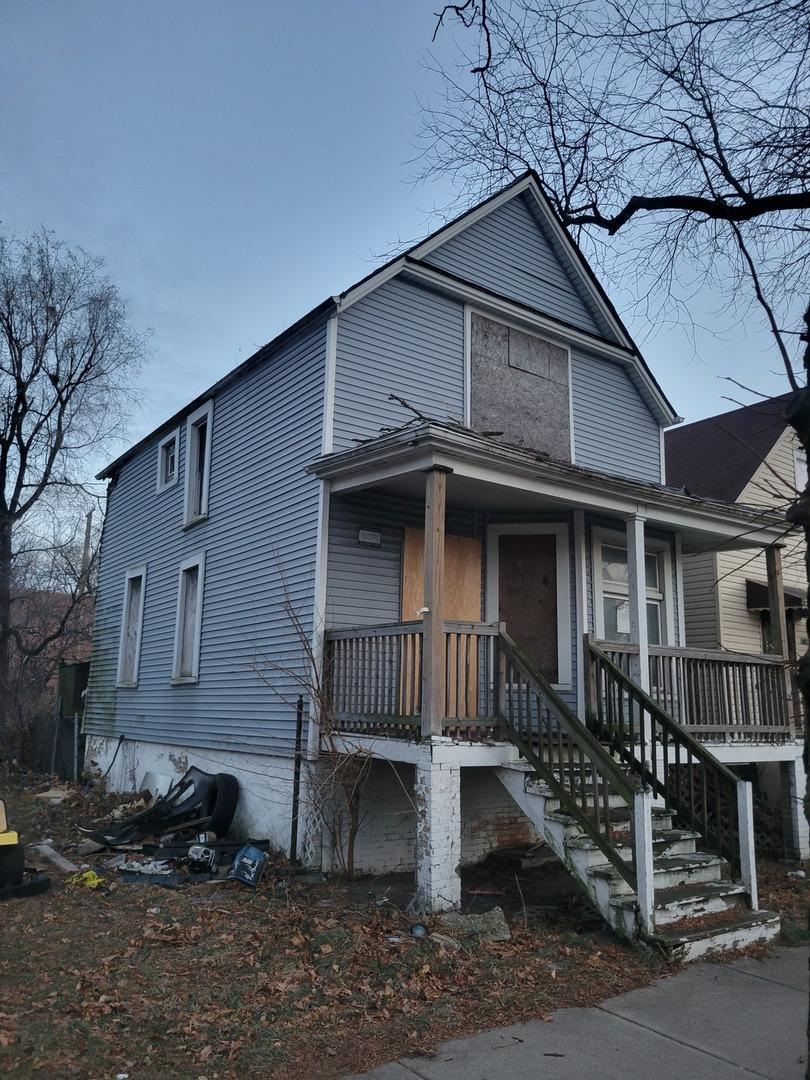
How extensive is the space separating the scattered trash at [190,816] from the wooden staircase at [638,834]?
3.99 metres

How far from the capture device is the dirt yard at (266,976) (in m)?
4.66

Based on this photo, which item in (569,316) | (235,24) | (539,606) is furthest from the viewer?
(569,316)

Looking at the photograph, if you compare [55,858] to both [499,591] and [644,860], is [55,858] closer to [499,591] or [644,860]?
[499,591]

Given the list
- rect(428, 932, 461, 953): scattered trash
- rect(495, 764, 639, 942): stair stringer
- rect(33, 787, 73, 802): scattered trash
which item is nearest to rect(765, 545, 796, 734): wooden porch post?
rect(495, 764, 639, 942): stair stringer

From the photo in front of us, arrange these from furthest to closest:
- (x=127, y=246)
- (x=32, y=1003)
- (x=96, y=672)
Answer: (x=127, y=246) < (x=96, y=672) < (x=32, y=1003)

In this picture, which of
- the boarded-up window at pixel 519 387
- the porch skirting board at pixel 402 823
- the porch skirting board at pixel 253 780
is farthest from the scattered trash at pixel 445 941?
the boarded-up window at pixel 519 387

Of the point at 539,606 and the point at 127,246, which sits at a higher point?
the point at 127,246

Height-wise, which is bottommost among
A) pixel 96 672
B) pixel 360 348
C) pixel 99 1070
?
pixel 99 1070

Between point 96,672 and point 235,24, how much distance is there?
45.2 feet

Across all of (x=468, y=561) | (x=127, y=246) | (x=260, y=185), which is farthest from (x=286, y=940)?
(x=127, y=246)

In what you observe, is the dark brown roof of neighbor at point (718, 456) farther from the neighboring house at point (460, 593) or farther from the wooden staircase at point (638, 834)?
the wooden staircase at point (638, 834)

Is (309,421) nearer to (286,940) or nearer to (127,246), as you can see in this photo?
(286,940)

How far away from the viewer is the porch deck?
8.05m

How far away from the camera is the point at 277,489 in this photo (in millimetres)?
10664
